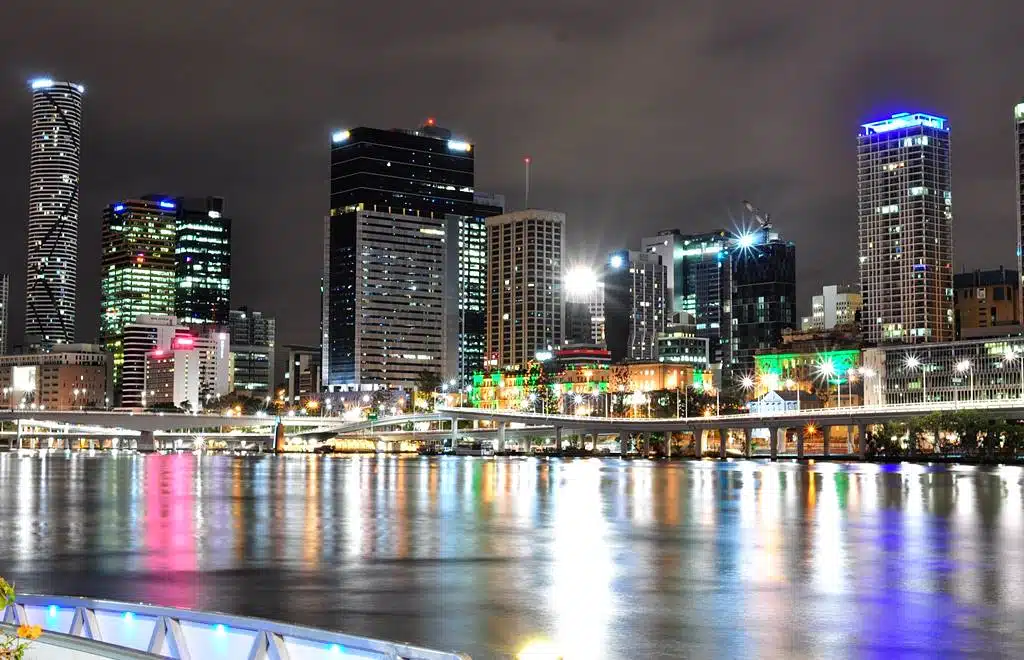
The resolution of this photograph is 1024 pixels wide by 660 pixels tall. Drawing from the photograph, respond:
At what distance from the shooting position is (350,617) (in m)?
32.1

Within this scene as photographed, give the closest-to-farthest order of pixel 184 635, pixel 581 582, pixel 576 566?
pixel 184 635 < pixel 581 582 < pixel 576 566

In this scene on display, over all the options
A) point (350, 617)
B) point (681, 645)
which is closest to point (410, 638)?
point (350, 617)

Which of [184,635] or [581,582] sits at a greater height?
[184,635]

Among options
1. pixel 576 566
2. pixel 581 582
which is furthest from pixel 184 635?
pixel 576 566

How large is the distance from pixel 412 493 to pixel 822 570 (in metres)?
60.5

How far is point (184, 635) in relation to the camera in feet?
54.9

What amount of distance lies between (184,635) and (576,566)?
29.1 meters

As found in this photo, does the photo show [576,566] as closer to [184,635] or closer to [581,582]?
[581,582]

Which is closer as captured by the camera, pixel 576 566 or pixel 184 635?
pixel 184 635

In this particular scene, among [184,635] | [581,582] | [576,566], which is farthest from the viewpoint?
[576,566]

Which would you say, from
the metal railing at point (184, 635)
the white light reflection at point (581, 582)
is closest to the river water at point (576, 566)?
the white light reflection at point (581, 582)

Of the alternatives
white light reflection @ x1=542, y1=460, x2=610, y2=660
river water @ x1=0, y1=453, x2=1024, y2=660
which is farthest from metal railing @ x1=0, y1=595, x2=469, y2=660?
white light reflection @ x1=542, y1=460, x2=610, y2=660

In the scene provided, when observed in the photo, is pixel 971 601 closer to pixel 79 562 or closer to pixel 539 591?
pixel 539 591

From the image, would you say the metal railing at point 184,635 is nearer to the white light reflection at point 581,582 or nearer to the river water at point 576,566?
the river water at point 576,566
